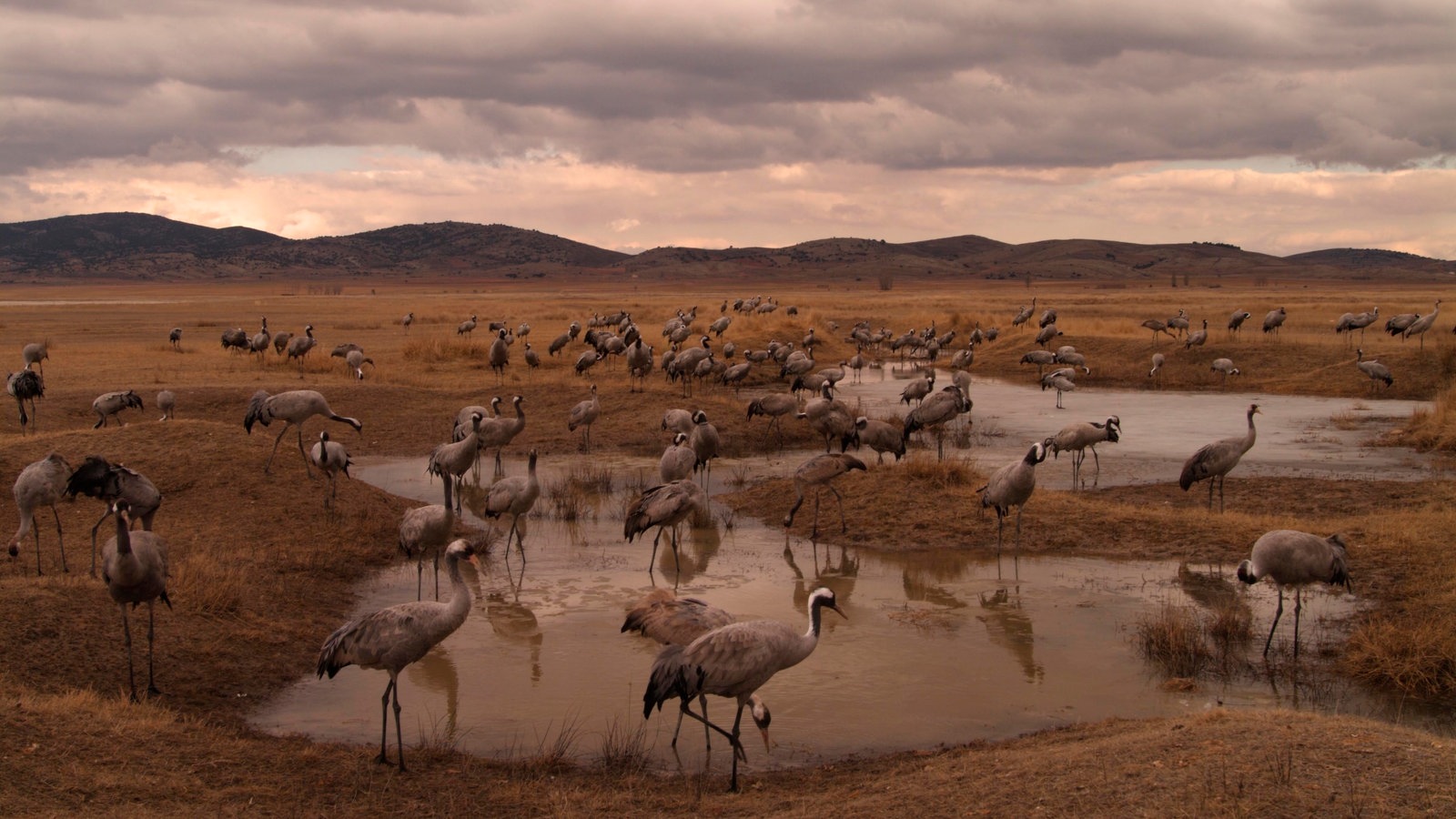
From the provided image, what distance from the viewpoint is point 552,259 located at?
18938cm

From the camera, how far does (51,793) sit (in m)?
6.07

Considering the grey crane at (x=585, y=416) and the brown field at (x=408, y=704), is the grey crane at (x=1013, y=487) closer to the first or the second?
the brown field at (x=408, y=704)

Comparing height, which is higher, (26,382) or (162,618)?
(26,382)

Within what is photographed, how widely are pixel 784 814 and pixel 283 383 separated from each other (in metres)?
21.3

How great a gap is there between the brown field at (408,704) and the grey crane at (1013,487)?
1.87 ft

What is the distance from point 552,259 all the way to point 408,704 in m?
184

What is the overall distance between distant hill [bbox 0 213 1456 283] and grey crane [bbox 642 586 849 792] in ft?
458

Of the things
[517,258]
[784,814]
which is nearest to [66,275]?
[517,258]

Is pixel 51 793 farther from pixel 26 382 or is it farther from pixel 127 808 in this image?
pixel 26 382

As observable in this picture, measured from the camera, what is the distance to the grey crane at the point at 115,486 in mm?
10820

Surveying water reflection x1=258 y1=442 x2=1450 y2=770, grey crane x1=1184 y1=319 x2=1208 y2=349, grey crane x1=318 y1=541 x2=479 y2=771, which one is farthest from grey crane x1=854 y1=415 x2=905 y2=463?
grey crane x1=1184 y1=319 x2=1208 y2=349

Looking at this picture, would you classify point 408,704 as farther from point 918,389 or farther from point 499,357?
point 499,357

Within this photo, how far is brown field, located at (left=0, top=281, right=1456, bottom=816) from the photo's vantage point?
6.10m

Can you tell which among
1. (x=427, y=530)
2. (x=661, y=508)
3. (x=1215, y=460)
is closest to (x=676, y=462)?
(x=661, y=508)
